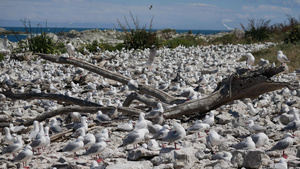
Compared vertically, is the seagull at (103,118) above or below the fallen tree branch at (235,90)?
below

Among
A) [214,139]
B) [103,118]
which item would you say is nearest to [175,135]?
[214,139]

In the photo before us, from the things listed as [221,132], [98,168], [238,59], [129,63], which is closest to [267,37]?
[238,59]

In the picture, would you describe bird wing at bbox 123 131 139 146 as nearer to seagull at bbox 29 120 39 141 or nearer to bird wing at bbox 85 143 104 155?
bird wing at bbox 85 143 104 155

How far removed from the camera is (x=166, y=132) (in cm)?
546

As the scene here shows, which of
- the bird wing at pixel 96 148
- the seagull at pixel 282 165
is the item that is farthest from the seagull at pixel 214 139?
the bird wing at pixel 96 148

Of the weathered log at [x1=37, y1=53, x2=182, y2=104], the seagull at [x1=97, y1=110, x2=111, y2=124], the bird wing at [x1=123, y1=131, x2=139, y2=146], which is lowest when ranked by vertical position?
the seagull at [x1=97, y1=110, x2=111, y2=124]

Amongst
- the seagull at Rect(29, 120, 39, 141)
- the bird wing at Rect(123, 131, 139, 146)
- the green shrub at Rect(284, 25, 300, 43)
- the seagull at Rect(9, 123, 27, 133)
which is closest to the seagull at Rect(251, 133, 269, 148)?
the bird wing at Rect(123, 131, 139, 146)

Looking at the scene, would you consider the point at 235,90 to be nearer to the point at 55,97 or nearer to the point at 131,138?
the point at 131,138

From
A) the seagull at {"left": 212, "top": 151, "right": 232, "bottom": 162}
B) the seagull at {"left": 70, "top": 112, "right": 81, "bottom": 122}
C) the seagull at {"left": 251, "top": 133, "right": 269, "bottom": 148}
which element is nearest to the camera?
the seagull at {"left": 212, "top": 151, "right": 232, "bottom": 162}

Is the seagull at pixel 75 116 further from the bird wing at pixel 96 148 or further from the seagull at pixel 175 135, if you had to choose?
the seagull at pixel 175 135

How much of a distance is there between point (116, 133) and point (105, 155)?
115cm

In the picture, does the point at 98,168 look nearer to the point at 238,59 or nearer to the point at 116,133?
the point at 116,133

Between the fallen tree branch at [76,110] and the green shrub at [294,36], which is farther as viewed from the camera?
the green shrub at [294,36]

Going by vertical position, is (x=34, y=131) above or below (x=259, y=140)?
below
